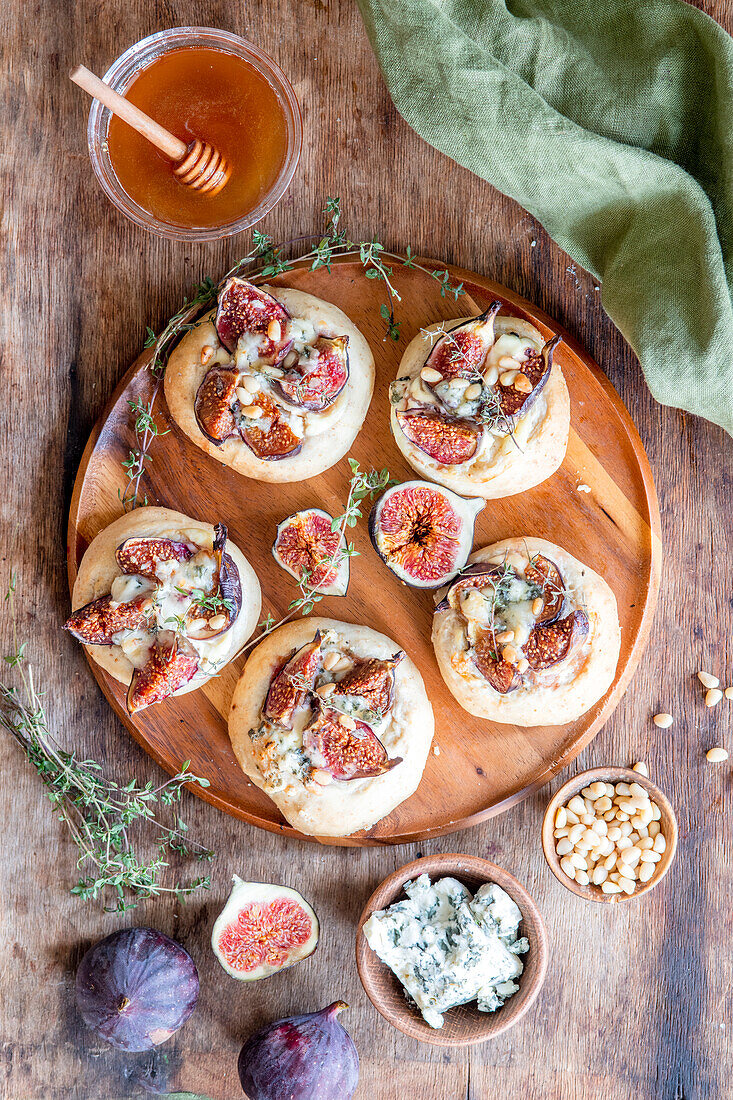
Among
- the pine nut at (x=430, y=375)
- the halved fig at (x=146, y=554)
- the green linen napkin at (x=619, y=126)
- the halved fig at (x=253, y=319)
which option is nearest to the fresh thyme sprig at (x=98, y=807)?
the halved fig at (x=146, y=554)

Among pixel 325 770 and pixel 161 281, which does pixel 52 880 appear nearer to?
pixel 325 770

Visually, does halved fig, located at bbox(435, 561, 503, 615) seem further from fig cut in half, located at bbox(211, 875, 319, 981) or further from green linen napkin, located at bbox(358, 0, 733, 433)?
fig cut in half, located at bbox(211, 875, 319, 981)

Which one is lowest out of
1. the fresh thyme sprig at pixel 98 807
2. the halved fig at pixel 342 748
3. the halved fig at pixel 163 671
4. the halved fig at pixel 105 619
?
the fresh thyme sprig at pixel 98 807

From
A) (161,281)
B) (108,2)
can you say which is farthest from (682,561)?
(108,2)

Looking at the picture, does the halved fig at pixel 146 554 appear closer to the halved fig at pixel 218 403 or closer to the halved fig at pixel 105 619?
the halved fig at pixel 105 619

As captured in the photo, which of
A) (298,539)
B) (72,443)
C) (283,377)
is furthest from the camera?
(72,443)

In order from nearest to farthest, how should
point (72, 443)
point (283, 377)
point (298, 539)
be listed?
point (283, 377) → point (298, 539) → point (72, 443)
